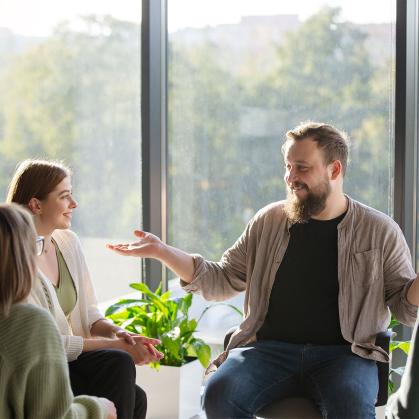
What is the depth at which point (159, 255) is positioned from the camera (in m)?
3.25

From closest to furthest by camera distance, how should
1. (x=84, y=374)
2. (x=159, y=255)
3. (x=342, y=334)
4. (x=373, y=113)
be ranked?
(x=84, y=374) → (x=342, y=334) → (x=159, y=255) → (x=373, y=113)

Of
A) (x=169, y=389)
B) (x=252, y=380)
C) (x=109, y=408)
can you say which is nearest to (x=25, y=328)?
(x=109, y=408)

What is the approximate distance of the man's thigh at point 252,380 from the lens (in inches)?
112

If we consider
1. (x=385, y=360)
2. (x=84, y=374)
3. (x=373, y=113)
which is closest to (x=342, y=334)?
(x=385, y=360)

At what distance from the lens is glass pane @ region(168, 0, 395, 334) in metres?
4.00

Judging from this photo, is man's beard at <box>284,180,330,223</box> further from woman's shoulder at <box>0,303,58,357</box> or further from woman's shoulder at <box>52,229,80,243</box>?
woman's shoulder at <box>0,303,58,357</box>

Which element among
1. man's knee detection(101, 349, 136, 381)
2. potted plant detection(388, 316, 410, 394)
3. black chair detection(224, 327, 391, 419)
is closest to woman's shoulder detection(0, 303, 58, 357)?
man's knee detection(101, 349, 136, 381)

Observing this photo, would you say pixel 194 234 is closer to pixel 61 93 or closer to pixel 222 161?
pixel 222 161

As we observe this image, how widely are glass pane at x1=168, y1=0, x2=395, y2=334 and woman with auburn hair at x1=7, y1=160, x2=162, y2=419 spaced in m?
1.37

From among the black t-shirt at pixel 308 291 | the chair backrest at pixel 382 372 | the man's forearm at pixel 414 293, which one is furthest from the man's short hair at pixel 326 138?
the chair backrest at pixel 382 372

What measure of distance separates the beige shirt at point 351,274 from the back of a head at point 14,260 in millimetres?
1494

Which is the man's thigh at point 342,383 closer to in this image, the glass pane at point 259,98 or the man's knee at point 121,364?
the man's knee at point 121,364

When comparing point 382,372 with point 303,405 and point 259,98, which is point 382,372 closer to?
point 303,405

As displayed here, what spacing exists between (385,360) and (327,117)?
1528 millimetres
